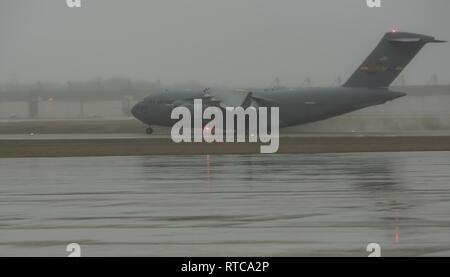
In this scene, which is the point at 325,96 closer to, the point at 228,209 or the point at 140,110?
the point at 140,110

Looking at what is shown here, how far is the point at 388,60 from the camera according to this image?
76.0 metres

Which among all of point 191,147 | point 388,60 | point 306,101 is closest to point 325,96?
point 306,101

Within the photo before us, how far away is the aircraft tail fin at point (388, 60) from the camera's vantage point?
74750mm

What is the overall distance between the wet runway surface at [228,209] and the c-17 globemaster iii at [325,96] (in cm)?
3628

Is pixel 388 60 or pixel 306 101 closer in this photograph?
pixel 306 101

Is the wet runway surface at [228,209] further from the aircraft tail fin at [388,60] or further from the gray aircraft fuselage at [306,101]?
the aircraft tail fin at [388,60]

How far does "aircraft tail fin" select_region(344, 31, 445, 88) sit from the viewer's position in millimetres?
74750

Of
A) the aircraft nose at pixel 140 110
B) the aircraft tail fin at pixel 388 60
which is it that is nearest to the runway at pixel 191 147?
the aircraft tail fin at pixel 388 60

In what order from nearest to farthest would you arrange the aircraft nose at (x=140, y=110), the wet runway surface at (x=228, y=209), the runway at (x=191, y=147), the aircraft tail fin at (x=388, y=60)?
the wet runway surface at (x=228, y=209), the runway at (x=191, y=147), the aircraft tail fin at (x=388, y=60), the aircraft nose at (x=140, y=110)

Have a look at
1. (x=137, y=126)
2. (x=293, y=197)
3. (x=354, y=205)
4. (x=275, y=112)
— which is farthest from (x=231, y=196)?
(x=137, y=126)

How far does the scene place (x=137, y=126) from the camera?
91.4 m

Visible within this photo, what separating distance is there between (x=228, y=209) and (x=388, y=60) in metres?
56.2

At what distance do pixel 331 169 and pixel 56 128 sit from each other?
195 feet

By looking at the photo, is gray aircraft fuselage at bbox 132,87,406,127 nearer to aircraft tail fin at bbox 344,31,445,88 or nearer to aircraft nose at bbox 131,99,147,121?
aircraft nose at bbox 131,99,147,121
